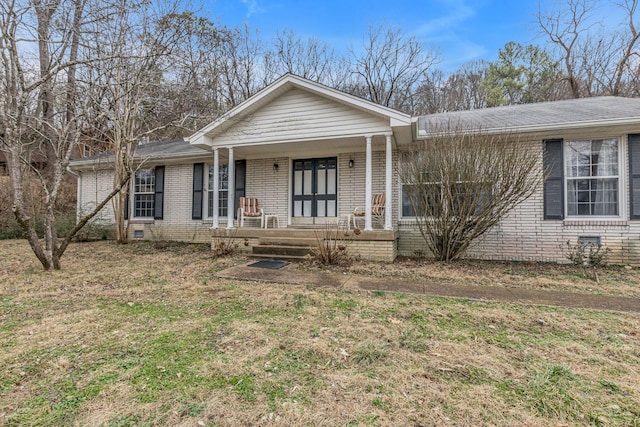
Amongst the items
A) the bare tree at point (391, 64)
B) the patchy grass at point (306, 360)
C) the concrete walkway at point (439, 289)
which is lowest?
the patchy grass at point (306, 360)

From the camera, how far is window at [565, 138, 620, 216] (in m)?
7.07

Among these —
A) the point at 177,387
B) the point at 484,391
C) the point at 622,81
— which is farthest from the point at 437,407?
the point at 622,81

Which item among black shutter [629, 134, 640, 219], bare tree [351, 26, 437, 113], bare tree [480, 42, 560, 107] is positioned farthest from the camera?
bare tree [351, 26, 437, 113]

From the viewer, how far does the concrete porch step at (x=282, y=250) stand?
7.25 meters

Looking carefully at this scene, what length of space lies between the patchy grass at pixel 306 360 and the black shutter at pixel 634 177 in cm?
485

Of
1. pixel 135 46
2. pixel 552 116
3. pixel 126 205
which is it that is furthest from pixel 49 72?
pixel 552 116

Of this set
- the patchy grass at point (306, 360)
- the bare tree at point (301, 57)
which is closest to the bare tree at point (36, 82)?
the patchy grass at point (306, 360)

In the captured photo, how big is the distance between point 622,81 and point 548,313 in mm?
19455

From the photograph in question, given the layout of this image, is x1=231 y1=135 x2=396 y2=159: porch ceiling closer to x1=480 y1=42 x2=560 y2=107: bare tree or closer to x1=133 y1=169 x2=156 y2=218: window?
x1=133 y1=169 x2=156 y2=218: window

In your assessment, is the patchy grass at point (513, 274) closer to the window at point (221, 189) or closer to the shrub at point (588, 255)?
the shrub at point (588, 255)

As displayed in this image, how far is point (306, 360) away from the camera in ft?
8.29

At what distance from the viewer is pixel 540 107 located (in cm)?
926

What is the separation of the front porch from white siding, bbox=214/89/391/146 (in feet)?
7.89

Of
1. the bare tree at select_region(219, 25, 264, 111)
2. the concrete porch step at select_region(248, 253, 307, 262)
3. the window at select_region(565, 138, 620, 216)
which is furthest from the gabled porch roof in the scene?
the bare tree at select_region(219, 25, 264, 111)
